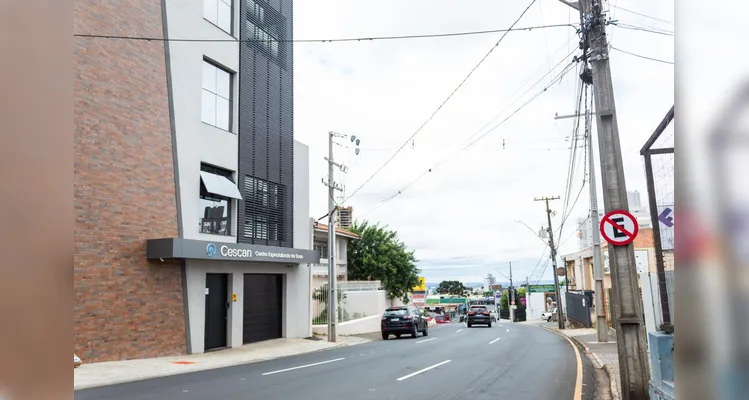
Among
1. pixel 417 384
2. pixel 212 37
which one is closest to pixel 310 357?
pixel 417 384

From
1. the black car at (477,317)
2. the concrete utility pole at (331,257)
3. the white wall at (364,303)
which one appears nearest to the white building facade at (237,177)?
the concrete utility pole at (331,257)

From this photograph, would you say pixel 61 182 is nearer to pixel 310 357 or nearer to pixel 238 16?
pixel 310 357

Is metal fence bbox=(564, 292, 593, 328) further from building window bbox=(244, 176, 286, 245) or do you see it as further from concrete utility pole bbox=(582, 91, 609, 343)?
building window bbox=(244, 176, 286, 245)

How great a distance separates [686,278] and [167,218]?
17104 millimetres

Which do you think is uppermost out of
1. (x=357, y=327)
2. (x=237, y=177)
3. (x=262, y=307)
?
(x=237, y=177)

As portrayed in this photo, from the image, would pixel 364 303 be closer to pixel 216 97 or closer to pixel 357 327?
pixel 357 327

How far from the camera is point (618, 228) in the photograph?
8.49 meters

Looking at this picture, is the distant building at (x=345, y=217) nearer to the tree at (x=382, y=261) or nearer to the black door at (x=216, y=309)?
the tree at (x=382, y=261)

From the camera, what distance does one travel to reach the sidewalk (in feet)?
40.1

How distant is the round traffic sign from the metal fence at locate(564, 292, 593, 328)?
87.5 ft

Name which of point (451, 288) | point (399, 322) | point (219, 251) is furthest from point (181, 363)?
point (451, 288)

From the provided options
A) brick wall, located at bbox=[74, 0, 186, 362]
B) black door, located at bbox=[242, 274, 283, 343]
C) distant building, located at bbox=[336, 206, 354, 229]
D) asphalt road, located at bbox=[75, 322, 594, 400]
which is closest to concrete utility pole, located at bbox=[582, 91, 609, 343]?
asphalt road, located at bbox=[75, 322, 594, 400]

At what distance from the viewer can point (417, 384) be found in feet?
36.8

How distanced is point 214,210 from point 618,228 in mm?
14698
